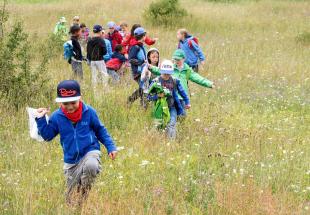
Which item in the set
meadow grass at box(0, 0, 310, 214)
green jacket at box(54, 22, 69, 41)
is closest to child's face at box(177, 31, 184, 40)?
meadow grass at box(0, 0, 310, 214)

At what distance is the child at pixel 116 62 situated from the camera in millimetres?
12734

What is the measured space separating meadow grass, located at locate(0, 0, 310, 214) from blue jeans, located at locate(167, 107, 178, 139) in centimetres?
20

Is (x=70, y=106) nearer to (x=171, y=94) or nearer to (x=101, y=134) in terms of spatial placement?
(x=101, y=134)

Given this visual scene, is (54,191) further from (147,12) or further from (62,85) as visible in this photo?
(147,12)

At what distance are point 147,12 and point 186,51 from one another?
11.7 m

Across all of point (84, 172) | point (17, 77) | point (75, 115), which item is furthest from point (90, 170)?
point (17, 77)

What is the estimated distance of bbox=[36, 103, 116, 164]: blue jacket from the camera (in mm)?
5203

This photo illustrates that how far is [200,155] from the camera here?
23.6 ft

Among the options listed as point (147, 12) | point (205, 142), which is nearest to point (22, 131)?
point (205, 142)

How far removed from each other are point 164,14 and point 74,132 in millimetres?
18966

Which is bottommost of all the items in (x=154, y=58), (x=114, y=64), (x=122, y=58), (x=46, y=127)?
(x=114, y=64)

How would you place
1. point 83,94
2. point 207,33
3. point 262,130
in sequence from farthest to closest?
point 207,33, point 83,94, point 262,130

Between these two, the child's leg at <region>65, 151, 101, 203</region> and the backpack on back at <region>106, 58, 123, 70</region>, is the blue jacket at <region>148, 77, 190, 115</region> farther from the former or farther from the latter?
the backpack on back at <region>106, 58, 123, 70</region>

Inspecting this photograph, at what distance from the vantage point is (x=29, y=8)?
28.4m
